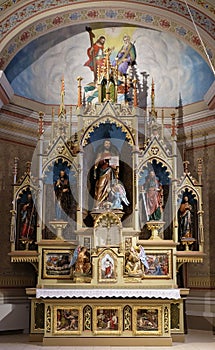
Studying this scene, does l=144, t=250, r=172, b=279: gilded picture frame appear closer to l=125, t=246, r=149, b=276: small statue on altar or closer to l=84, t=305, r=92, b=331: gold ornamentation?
l=125, t=246, r=149, b=276: small statue on altar

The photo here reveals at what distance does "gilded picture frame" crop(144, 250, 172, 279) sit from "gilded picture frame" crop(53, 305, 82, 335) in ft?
5.61

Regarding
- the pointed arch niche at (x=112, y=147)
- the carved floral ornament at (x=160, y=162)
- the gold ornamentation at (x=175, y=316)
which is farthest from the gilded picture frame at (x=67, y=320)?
the carved floral ornament at (x=160, y=162)

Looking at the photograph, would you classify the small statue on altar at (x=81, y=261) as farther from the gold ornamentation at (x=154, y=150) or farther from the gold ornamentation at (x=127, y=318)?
the gold ornamentation at (x=154, y=150)

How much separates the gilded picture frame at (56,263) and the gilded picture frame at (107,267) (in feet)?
2.75

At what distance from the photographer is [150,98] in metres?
14.3

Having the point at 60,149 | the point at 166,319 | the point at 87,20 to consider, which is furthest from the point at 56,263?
Answer: the point at 87,20

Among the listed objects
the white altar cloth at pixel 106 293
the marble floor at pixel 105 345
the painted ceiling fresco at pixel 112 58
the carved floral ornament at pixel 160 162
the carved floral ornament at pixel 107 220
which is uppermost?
the painted ceiling fresco at pixel 112 58

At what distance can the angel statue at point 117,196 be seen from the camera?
39.9 feet

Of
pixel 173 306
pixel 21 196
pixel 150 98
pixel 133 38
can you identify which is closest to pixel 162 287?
pixel 173 306

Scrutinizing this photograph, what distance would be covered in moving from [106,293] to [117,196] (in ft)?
7.13

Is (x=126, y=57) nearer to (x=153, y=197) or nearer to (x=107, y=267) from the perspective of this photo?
(x=153, y=197)

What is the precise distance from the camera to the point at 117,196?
12.2 metres

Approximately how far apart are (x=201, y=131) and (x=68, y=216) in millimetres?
3966

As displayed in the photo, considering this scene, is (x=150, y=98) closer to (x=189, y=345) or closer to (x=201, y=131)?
(x=201, y=131)
